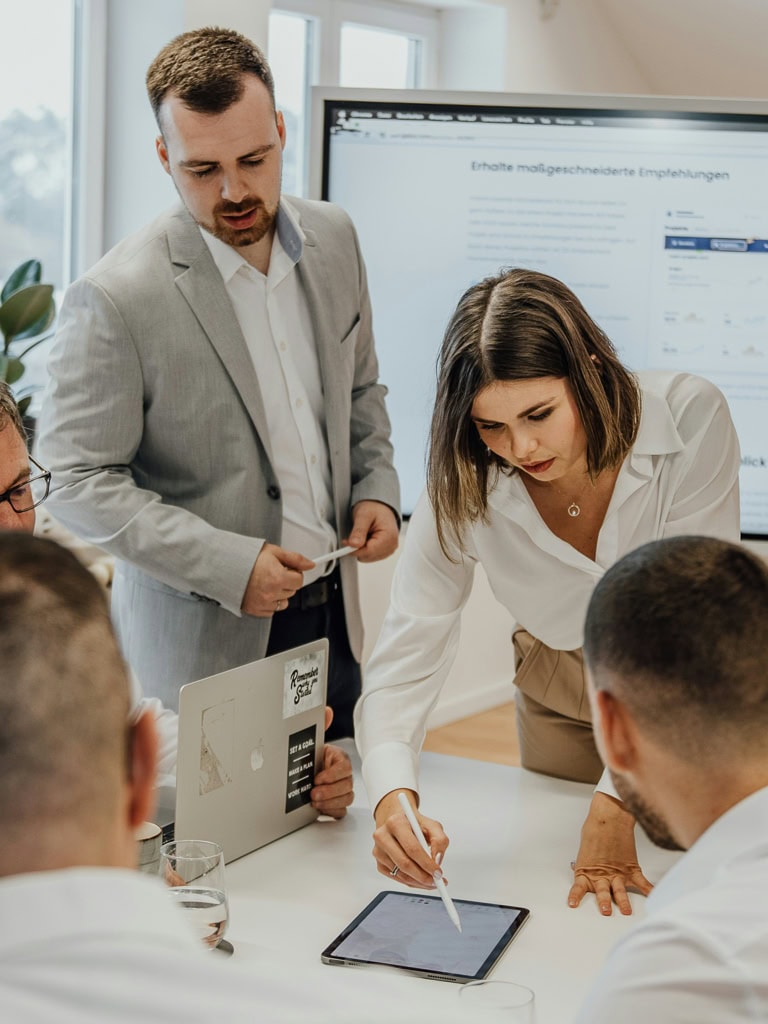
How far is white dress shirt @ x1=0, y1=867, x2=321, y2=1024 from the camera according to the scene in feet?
2.13

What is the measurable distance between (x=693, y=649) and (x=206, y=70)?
156cm

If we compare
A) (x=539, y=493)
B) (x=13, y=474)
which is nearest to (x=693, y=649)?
(x=13, y=474)

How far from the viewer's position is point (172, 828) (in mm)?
1747

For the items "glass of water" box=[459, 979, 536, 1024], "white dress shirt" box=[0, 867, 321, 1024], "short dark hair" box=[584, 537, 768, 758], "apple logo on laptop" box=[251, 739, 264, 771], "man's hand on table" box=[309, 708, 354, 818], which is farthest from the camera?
"man's hand on table" box=[309, 708, 354, 818]

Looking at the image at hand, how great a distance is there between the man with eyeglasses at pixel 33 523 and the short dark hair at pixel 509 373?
398mm

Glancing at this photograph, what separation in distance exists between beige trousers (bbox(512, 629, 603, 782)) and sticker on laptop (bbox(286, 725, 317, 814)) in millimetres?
467

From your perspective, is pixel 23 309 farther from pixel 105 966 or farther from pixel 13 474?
pixel 105 966

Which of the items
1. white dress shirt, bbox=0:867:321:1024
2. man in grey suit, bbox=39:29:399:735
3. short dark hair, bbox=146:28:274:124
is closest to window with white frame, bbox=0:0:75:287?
man in grey suit, bbox=39:29:399:735

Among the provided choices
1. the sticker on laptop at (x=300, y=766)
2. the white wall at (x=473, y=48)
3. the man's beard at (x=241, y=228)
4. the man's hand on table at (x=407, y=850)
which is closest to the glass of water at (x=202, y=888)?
the man's hand on table at (x=407, y=850)

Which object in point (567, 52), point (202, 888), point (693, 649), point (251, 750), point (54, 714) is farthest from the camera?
point (567, 52)

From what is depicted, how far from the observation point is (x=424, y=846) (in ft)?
5.38

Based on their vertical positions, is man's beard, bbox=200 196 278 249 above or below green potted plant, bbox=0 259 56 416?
above

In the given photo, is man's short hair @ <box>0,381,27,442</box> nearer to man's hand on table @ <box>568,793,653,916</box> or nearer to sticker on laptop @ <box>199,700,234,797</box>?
sticker on laptop @ <box>199,700,234,797</box>

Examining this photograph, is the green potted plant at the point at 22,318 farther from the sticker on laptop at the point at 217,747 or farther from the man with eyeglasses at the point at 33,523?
the sticker on laptop at the point at 217,747
